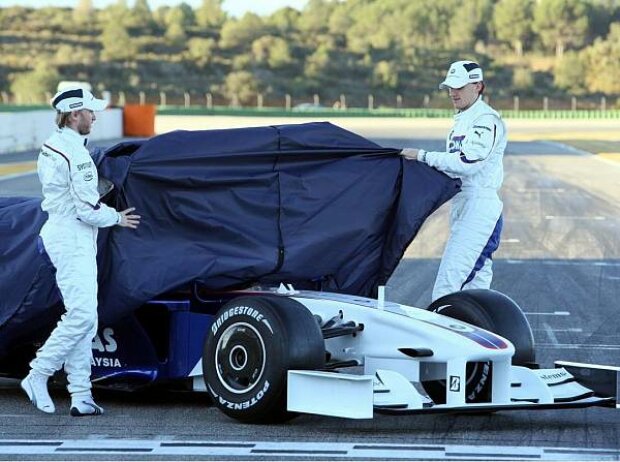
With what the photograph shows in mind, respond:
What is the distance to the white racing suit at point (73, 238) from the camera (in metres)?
7.70

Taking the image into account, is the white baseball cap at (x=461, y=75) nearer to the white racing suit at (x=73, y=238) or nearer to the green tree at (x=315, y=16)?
the white racing suit at (x=73, y=238)

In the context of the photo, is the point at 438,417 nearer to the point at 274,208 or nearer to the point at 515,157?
the point at 274,208

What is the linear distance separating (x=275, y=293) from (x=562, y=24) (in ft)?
424

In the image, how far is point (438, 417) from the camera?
782 cm

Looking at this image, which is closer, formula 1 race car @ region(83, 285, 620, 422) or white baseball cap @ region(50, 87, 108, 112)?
formula 1 race car @ region(83, 285, 620, 422)

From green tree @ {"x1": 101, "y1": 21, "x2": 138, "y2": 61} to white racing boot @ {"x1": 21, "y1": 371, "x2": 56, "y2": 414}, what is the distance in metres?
105

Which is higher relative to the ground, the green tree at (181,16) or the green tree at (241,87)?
the green tree at (181,16)

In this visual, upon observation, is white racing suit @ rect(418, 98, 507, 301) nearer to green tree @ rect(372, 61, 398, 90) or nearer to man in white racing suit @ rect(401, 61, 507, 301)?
man in white racing suit @ rect(401, 61, 507, 301)

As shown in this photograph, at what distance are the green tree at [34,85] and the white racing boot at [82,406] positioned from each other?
293 feet

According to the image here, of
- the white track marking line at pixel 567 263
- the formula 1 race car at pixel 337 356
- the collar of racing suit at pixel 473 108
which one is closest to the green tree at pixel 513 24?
the white track marking line at pixel 567 263

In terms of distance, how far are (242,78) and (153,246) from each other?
9890cm

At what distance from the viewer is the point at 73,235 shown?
775 centimetres

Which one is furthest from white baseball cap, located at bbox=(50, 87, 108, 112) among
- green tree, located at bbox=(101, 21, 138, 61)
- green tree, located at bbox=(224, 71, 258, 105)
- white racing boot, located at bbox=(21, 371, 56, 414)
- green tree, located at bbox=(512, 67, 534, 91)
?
green tree, located at bbox=(101, 21, 138, 61)

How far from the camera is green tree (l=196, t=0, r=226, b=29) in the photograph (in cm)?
13686
